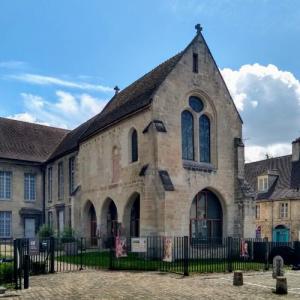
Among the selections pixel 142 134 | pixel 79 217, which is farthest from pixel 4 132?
pixel 142 134

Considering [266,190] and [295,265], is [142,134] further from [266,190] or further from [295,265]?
[266,190]

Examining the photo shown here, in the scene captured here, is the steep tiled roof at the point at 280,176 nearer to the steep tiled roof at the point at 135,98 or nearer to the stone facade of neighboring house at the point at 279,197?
the stone facade of neighboring house at the point at 279,197

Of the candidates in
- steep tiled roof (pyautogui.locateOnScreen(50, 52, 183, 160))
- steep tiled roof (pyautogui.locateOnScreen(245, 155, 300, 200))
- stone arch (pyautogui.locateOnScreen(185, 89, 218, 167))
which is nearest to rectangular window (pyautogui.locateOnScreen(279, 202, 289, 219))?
steep tiled roof (pyautogui.locateOnScreen(245, 155, 300, 200))

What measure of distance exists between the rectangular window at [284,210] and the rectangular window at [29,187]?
73.9ft

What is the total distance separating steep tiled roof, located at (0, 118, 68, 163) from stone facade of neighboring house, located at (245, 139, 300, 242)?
67.5 ft

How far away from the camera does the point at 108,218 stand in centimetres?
3106

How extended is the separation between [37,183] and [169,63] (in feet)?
58.9

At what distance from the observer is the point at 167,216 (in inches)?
947

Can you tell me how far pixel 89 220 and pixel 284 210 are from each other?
19.0m

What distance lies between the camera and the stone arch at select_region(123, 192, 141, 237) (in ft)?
90.4

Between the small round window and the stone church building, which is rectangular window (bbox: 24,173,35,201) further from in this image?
the small round window

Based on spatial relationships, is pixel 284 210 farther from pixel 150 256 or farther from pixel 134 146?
pixel 150 256

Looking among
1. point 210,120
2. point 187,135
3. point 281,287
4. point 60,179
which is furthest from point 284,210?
point 281,287

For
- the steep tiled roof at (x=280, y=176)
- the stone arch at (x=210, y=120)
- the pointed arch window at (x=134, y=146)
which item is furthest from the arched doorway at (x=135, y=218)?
the steep tiled roof at (x=280, y=176)
